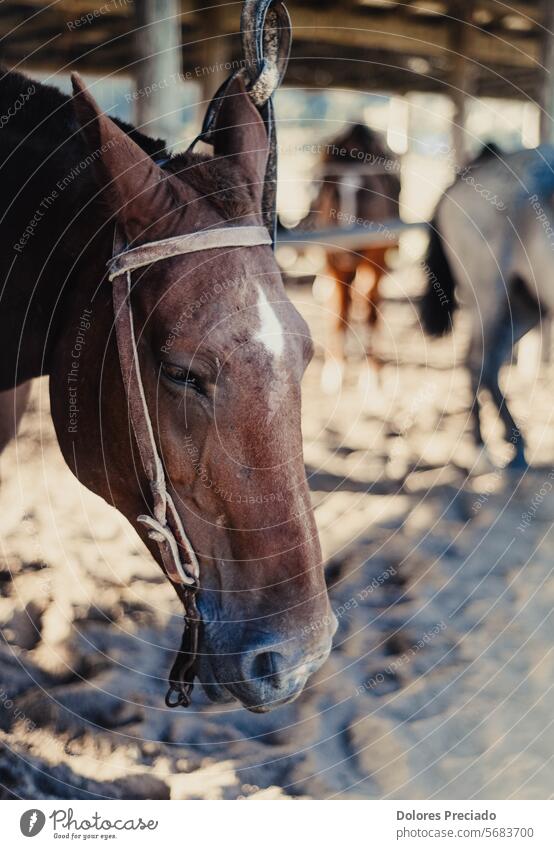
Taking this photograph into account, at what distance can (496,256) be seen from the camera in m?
3.57

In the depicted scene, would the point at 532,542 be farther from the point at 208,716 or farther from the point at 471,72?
the point at 471,72

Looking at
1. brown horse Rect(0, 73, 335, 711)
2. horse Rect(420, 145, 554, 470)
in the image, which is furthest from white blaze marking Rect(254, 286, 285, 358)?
horse Rect(420, 145, 554, 470)

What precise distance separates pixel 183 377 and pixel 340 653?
133 centimetres

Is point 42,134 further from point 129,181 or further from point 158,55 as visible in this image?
point 158,55

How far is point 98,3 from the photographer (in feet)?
18.5

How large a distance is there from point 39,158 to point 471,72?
9491mm

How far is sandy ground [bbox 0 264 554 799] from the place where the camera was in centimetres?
164

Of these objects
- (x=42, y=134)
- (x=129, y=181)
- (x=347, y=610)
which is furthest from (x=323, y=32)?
(x=129, y=181)

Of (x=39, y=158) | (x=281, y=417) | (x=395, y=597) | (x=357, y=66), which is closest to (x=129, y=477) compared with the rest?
(x=281, y=417)

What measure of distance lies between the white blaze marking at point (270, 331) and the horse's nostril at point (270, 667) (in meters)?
0.40

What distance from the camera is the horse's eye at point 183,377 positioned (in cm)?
98

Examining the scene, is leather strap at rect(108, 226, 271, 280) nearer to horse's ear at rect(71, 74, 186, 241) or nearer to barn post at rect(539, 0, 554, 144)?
horse's ear at rect(71, 74, 186, 241)
